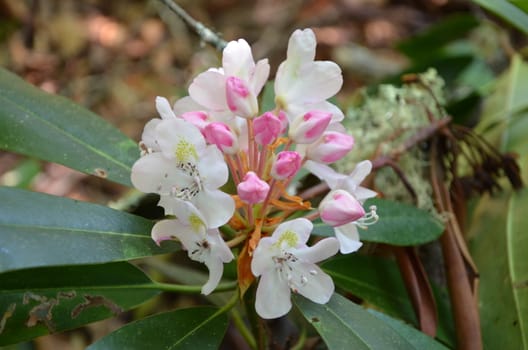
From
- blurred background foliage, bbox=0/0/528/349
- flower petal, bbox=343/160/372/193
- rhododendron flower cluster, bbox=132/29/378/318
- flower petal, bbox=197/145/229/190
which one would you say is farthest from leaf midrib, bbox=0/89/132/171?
blurred background foliage, bbox=0/0/528/349

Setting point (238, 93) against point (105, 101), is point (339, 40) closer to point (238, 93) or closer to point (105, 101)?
point (105, 101)

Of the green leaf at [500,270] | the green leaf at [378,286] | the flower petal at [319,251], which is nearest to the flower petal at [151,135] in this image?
the flower petal at [319,251]

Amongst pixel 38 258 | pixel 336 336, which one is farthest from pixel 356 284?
pixel 38 258

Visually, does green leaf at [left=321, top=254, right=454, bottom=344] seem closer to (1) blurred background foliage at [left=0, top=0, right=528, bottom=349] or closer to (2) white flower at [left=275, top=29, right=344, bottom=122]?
(1) blurred background foliage at [left=0, top=0, right=528, bottom=349]

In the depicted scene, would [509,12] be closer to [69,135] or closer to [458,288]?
[458,288]

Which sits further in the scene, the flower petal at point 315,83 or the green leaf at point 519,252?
the green leaf at point 519,252

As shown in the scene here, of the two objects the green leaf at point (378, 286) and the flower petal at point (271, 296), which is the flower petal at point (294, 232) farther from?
the green leaf at point (378, 286)
